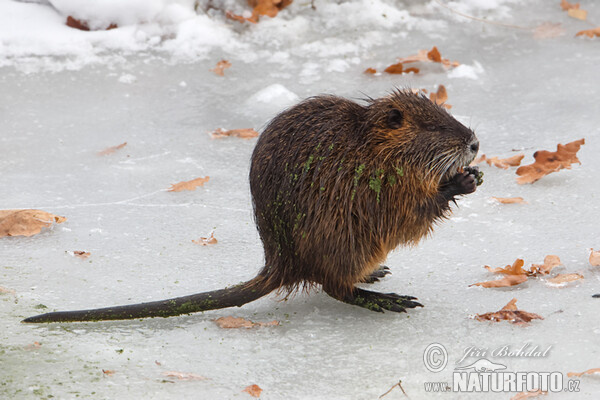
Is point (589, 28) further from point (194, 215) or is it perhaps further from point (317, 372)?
point (317, 372)

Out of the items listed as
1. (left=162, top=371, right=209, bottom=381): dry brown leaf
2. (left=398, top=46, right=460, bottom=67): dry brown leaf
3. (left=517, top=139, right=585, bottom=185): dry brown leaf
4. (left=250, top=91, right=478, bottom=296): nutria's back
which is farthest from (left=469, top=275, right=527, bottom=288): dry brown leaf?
(left=398, top=46, right=460, bottom=67): dry brown leaf

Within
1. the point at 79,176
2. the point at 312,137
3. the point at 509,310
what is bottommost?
the point at 79,176

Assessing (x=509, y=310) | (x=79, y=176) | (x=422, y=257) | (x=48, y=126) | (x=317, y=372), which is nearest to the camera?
(x=317, y=372)

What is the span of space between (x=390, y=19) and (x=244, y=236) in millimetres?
2624

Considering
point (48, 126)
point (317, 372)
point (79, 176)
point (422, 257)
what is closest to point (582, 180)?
point (422, 257)

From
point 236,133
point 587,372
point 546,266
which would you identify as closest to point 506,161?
point 546,266

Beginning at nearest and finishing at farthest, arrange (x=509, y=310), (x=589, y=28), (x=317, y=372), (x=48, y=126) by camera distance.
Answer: (x=317, y=372) → (x=509, y=310) → (x=48, y=126) → (x=589, y=28)

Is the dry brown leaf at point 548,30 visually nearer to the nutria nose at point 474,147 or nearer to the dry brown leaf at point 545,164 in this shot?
the dry brown leaf at point 545,164

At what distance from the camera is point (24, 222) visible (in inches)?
144

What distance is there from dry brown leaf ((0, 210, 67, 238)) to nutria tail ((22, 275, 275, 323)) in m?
0.79

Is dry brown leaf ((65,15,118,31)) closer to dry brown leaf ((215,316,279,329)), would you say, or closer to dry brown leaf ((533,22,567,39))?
dry brown leaf ((533,22,567,39))

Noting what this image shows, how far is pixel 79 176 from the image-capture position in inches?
165

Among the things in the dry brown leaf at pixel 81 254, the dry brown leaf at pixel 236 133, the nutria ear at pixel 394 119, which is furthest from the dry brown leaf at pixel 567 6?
the dry brown leaf at pixel 81 254

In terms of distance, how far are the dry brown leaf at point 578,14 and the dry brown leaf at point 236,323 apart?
3815 mm
